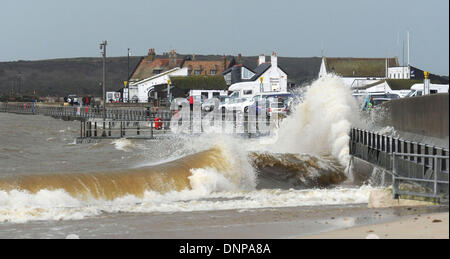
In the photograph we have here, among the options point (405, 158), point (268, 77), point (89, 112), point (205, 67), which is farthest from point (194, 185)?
point (205, 67)

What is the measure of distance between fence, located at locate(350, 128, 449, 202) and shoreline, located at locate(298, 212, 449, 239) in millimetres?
904

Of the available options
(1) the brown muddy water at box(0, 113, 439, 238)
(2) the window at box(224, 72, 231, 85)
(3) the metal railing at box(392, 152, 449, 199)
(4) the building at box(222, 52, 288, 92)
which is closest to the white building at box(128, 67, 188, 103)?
(2) the window at box(224, 72, 231, 85)

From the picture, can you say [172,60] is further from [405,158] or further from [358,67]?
[405,158]

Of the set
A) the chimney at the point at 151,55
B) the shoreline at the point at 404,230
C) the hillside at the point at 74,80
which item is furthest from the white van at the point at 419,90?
the hillside at the point at 74,80

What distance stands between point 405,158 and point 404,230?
6916 millimetres

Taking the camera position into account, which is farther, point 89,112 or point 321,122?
point 89,112

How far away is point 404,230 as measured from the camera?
408 inches

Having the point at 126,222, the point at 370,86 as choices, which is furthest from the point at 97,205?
the point at 370,86

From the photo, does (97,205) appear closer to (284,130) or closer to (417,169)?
(417,169)

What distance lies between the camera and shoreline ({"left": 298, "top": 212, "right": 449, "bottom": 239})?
9.79 meters

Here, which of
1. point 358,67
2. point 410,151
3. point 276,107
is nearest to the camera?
point 410,151

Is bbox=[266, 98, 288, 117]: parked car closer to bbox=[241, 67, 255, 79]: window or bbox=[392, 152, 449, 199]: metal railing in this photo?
bbox=[392, 152, 449, 199]: metal railing

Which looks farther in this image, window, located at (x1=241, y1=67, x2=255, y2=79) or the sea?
window, located at (x1=241, y1=67, x2=255, y2=79)

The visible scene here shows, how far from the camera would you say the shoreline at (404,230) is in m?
9.79
